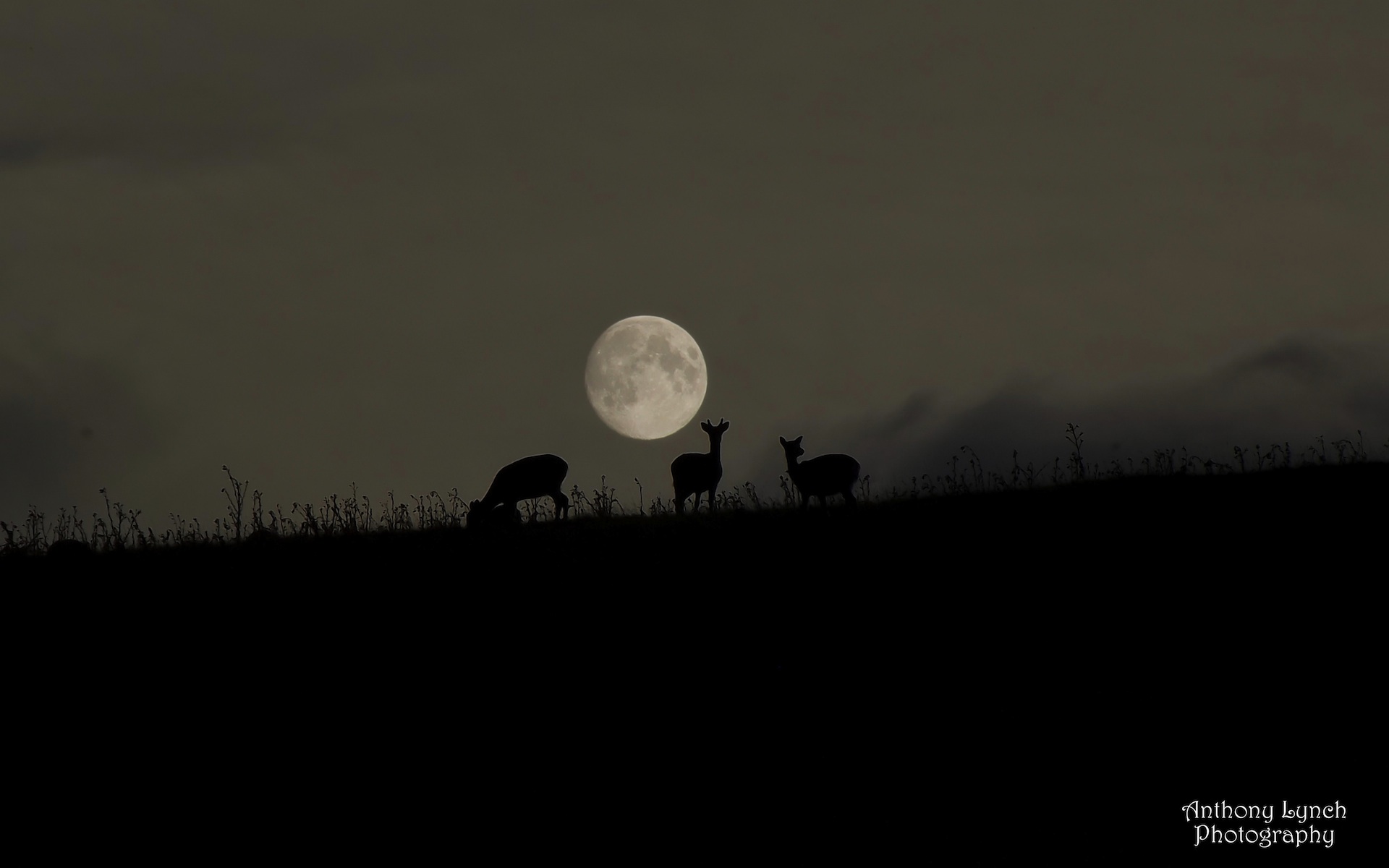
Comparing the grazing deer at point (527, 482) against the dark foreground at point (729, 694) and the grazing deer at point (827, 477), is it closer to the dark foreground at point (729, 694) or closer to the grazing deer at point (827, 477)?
the grazing deer at point (827, 477)

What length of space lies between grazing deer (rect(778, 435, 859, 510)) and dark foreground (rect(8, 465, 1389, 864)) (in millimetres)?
4496

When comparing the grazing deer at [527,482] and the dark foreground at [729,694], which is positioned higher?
the grazing deer at [527,482]

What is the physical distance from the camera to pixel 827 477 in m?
22.1

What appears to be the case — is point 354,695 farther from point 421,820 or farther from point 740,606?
point 740,606

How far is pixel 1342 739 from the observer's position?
1053cm

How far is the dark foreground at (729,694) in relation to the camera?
9.55 meters

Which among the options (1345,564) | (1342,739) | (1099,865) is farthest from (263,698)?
(1345,564)

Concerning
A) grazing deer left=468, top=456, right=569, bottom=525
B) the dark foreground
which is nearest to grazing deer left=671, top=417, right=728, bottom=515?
grazing deer left=468, top=456, right=569, bottom=525

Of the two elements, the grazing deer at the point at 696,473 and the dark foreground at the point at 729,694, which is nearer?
the dark foreground at the point at 729,694

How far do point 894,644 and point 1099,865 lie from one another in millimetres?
4250

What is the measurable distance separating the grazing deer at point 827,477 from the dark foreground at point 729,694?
4.50m

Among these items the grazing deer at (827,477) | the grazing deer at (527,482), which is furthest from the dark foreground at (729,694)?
the grazing deer at (527,482)

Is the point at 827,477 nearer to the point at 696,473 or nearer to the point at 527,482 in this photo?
the point at 696,473

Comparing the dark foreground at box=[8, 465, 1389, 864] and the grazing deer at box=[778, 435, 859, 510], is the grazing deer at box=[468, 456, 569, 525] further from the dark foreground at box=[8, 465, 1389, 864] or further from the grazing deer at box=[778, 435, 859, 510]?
the dark foreground at box=[8, 465, 1389, 864]
